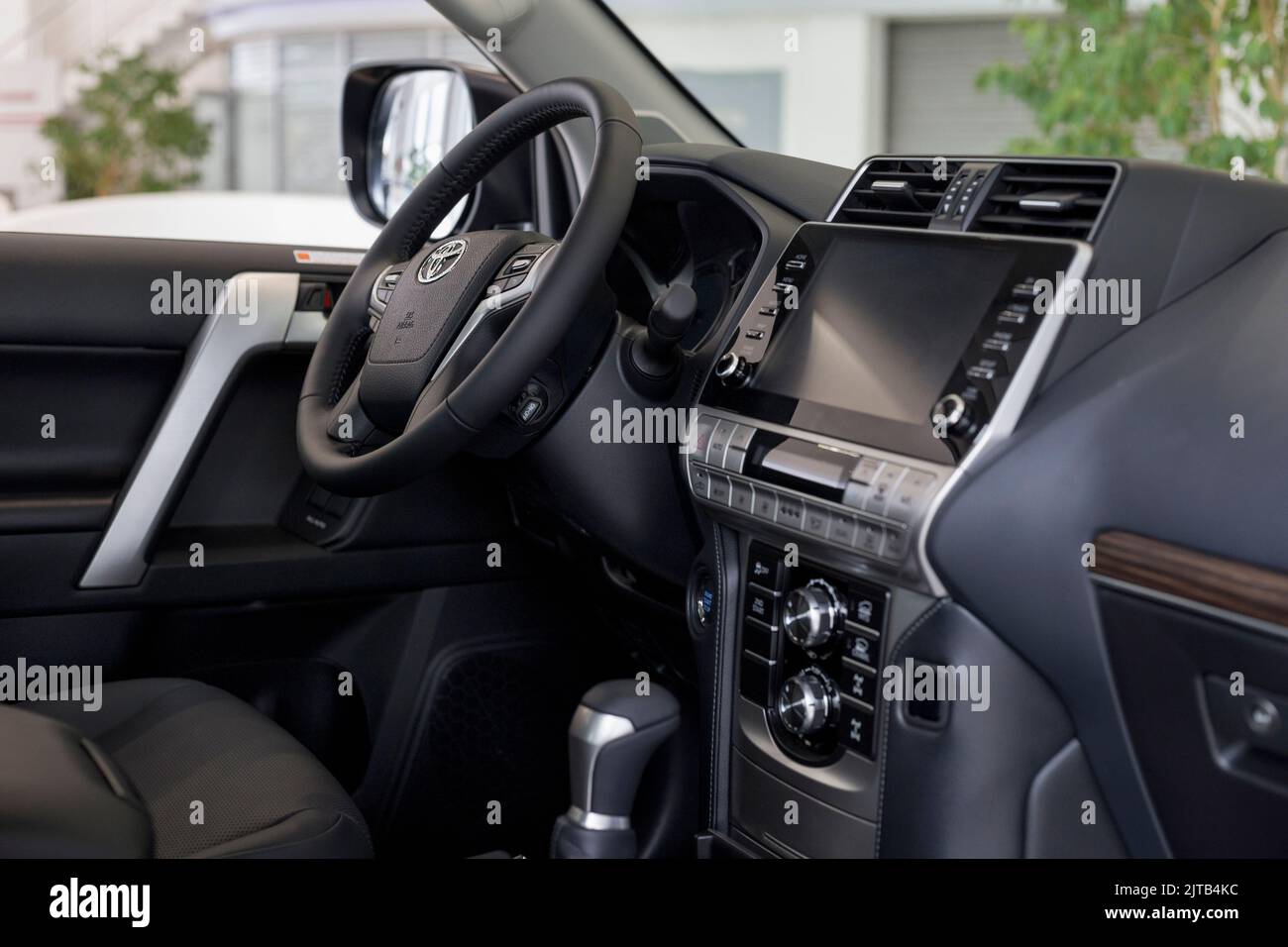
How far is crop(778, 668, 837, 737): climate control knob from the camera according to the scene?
3.72ft

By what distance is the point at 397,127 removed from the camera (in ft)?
5.99

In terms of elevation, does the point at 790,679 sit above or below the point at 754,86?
below

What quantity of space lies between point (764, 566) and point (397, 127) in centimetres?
93

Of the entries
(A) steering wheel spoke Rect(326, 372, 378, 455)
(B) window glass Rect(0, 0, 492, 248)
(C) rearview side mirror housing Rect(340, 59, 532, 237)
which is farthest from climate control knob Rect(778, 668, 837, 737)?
(B) window glass Rect(0, 0, 492, 248)

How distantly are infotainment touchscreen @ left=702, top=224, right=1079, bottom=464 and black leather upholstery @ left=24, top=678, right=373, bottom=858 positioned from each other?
50 cm

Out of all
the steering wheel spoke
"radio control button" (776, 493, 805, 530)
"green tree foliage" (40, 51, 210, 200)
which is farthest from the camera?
"green tree foliage" (40, 51, 210, 200)

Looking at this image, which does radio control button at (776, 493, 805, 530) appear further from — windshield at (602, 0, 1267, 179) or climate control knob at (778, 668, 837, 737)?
windshield at (602, 0, 1267, 179)

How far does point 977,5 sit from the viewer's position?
829cm

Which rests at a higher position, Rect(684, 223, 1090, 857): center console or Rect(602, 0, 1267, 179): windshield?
Rect(602, 0, 1267, 179): windshield

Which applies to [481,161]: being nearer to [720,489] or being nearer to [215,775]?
[720,489]

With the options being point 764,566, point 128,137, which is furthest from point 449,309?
point 128,137

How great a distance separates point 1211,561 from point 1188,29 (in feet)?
10.5
